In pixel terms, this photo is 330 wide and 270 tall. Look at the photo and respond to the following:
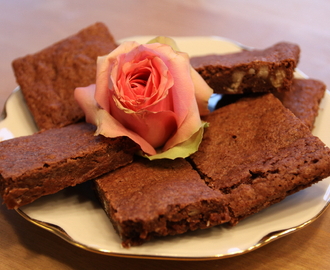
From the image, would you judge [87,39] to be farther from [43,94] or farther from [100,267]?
[100,267]

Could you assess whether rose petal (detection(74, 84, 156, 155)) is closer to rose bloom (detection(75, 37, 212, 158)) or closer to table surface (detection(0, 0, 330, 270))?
rose bloom (detection(75, 37, 212, 158))

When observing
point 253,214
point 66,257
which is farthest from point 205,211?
point 66,257

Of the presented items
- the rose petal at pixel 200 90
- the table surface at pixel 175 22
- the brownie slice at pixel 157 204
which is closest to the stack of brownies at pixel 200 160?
the brownie slice at pixel 157 204

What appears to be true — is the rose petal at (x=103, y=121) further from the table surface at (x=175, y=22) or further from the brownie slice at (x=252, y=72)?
the table surface at (x=175, y=22)

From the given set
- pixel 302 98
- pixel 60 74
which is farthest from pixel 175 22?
pixel 302 98

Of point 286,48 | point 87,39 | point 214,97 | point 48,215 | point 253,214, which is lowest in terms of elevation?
point 48,215
